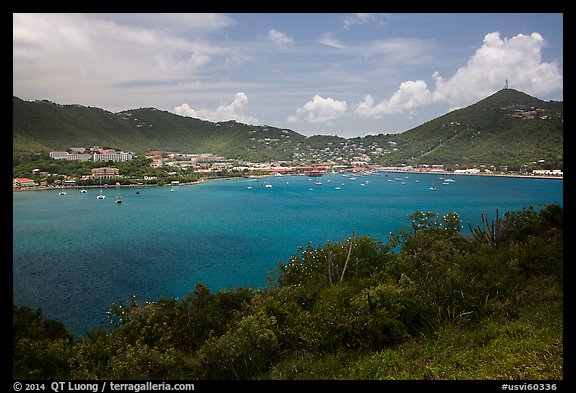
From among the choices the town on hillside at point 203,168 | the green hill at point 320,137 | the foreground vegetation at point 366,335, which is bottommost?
the foreground vegetation at point 366,335

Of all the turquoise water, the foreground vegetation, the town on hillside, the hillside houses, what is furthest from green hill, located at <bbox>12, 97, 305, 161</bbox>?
the foreground vegetation

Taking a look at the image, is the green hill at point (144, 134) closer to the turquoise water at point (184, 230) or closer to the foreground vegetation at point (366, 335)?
the turquoise water at point (184, 230)

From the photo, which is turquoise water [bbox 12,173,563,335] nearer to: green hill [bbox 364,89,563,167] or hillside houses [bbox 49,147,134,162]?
hillside houses [bbox 49,147,134,162]

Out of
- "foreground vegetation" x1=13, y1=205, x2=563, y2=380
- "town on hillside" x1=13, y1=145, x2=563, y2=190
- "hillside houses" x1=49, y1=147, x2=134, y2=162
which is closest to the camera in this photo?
"foreground vegetation" x1=13, y1=205, x2=563, y2=380

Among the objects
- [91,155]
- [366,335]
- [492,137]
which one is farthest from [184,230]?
[492,137]

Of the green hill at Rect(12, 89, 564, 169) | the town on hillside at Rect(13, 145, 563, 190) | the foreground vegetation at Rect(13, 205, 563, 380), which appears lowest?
the foreground vegetation at Rect(13, 205, 563, 380)

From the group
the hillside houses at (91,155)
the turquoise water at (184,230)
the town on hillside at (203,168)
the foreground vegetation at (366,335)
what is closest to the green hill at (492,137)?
the town on hillside at (203,168)
